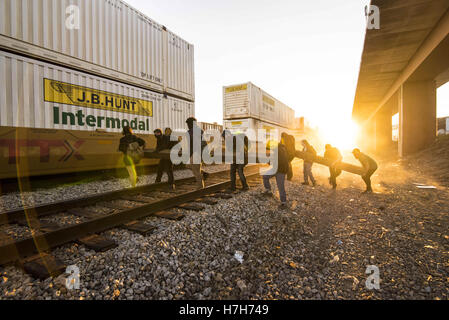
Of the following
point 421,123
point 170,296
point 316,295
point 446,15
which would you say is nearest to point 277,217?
point 316,295

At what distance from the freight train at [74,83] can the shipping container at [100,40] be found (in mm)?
27

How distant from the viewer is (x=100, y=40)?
7.86 meters

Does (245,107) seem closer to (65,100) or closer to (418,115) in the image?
(418,115)

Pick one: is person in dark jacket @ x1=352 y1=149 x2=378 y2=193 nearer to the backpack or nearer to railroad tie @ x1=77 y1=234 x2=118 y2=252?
railroad tie @ x1=77 y1=234 x2=118 y2=252

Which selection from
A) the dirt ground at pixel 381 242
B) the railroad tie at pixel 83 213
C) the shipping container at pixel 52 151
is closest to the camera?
the dirt ground at pixel 381 242

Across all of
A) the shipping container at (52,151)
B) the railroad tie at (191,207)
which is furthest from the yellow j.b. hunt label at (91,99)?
the railroad tie at (191,207)

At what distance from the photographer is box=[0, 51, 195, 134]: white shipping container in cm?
570

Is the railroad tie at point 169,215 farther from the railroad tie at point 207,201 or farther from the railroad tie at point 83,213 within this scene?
the railroad tie at point 83,213

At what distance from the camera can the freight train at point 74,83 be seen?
5.66 m

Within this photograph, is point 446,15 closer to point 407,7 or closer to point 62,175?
point 407,7

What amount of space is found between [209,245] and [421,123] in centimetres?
1778

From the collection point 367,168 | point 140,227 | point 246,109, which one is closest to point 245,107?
point 246,109

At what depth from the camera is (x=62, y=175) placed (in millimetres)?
7043

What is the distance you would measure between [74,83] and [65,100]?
70 centimetres
